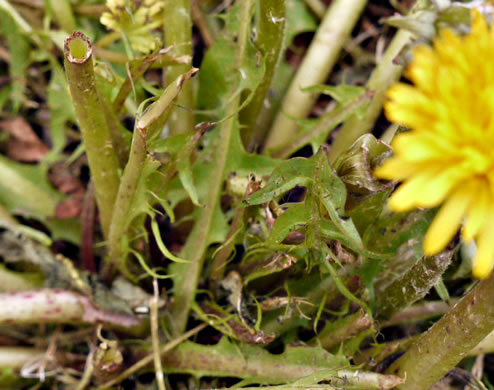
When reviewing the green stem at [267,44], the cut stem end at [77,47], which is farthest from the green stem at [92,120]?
the green stem at [267,44]

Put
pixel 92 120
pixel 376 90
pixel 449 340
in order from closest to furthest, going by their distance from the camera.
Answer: pixel 449 340 → pixel 92 120 → pixel 376 90

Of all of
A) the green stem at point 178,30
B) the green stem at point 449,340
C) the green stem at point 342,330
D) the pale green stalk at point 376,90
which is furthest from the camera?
the pale green stalk at point 376,90

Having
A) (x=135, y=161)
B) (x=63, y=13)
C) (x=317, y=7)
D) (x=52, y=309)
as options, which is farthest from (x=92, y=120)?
(x=317, y=7)

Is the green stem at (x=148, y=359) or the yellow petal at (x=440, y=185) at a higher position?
the yellow petal at (x=440, y=185)

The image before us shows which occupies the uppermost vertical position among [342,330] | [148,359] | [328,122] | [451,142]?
[451,142]

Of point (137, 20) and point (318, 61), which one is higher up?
point (137, 20)

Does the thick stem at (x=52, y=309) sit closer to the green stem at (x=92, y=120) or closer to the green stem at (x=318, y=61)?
the green stem at (x=92, y=120)

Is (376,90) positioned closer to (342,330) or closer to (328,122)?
(328,122)
